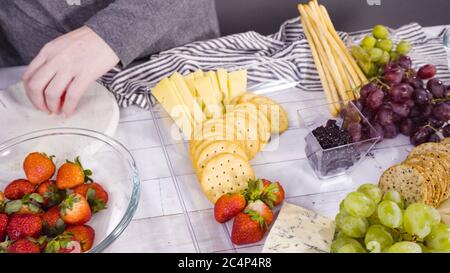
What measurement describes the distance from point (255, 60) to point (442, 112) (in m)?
0.46

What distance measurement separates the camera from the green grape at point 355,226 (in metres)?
0.80

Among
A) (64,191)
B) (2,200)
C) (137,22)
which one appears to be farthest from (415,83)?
(2,200)

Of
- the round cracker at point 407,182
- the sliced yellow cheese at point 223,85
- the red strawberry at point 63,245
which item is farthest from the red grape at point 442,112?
the red strawberry at point 63,245

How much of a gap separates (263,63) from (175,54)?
22 centimetres

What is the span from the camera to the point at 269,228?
A: 2.97 feet

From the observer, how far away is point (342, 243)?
2.61 feet

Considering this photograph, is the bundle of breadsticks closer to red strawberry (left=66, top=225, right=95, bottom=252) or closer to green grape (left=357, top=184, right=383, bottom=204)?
green grape (left=357, top=184, right=383, bottom=204)

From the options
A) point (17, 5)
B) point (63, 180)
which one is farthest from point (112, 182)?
point (17, 5)

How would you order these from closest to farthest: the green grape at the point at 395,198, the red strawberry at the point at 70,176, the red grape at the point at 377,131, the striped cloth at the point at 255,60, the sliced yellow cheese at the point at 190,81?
1. the green grape at the point at 395,198
2. the red strawberry at the point at 70,176
3. the red grape at the point at 377,131
4. the sliced yellow cheese at the point at 190,81
5. the striped cloth at the point at 255,60

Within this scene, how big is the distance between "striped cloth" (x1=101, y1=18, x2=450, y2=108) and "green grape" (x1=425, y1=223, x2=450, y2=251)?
1.78 ft

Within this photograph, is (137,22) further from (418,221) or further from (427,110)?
(418,221)

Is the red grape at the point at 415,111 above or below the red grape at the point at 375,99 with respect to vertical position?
below

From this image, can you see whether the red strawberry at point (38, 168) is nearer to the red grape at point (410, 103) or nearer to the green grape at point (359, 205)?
the green grape at point (359, 205)
